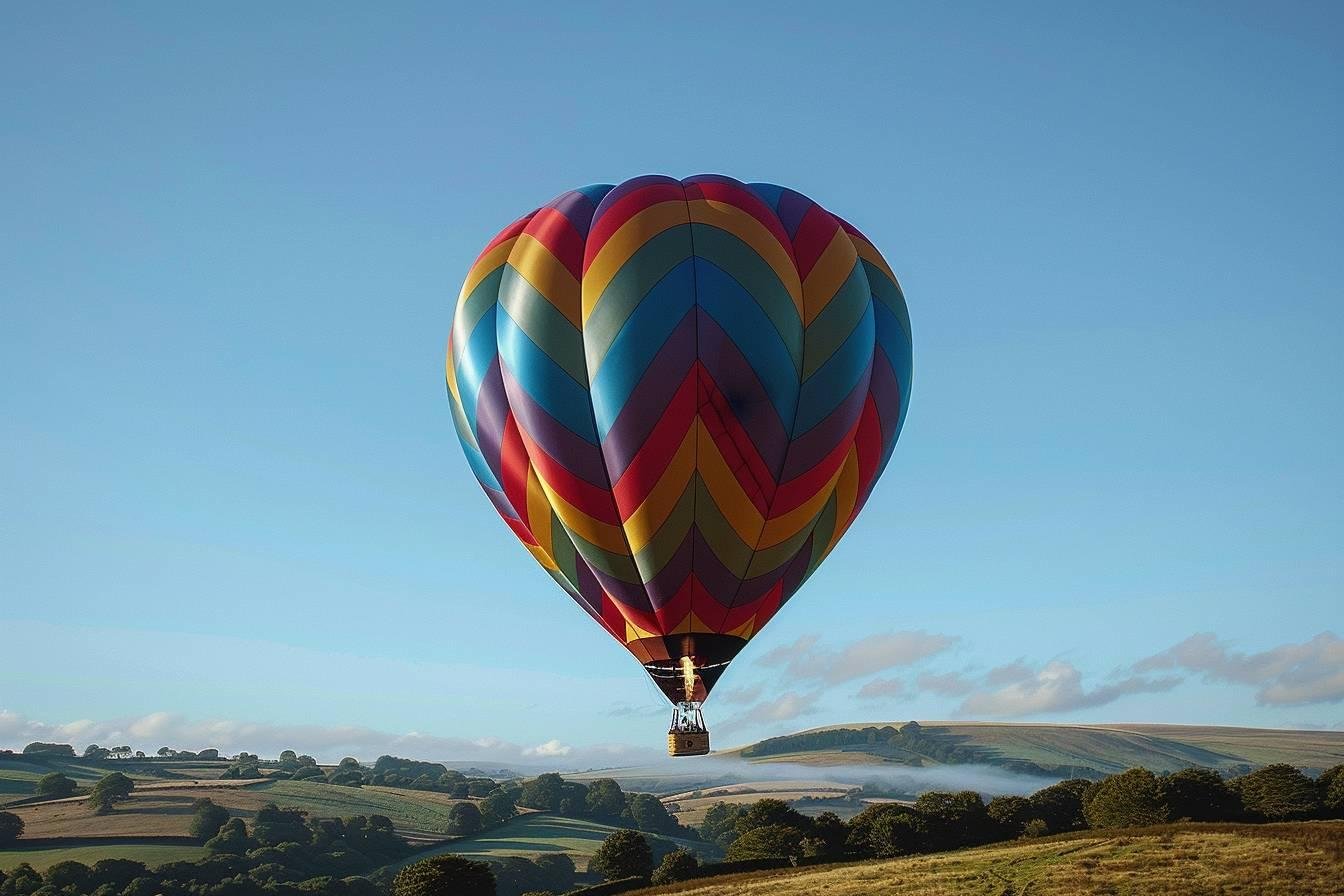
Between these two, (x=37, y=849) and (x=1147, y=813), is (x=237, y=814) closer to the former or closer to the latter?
(x=37, y=849)

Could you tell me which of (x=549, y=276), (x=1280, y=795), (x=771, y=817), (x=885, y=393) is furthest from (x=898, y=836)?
(x=549, y=276)

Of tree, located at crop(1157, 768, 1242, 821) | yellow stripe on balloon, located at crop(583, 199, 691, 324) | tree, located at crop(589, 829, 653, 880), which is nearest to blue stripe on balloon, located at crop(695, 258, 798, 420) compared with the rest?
yellow stripe on balloon, located at crop(583, 199, 691, 324)

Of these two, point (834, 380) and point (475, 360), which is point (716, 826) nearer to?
point (475, 360)

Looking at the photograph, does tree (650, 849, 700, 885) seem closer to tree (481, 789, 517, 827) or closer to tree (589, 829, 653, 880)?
tree (589, 829, 653, 880)

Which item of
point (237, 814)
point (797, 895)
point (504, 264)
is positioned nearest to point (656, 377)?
point (504, 264)

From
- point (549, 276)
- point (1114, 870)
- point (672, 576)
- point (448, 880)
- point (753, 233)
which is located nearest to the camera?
point (672, 576)
